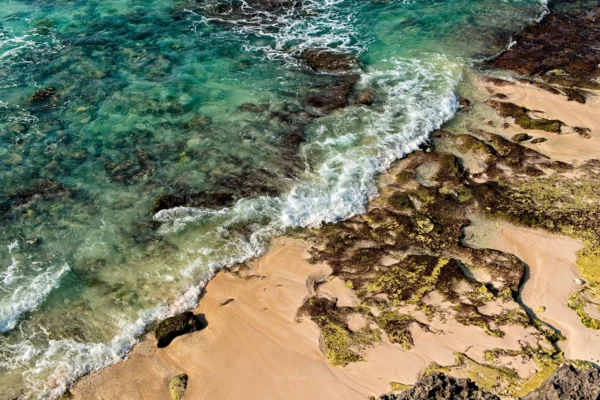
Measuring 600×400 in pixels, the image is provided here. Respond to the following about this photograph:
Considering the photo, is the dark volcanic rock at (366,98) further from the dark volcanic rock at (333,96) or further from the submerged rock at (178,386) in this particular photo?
the submerged rock at (178,386)

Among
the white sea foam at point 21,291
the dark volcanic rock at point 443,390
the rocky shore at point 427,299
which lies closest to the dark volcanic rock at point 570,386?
the rocky shore at point 427,299

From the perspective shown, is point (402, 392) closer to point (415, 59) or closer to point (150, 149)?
point (150, 149)

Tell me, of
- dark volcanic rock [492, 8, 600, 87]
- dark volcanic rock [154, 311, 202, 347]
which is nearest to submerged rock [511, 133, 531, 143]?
dark volcanic rock [492, 8, 600, 87]

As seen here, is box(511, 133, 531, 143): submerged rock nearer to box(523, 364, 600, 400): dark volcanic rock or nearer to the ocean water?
the ocean water

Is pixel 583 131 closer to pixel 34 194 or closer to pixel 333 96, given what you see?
pixel 333 96

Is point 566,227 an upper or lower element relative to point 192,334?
upper

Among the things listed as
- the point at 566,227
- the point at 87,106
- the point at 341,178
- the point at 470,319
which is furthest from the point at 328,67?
the point at 470,319

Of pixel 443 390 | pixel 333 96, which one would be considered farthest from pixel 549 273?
pixel 333 96
